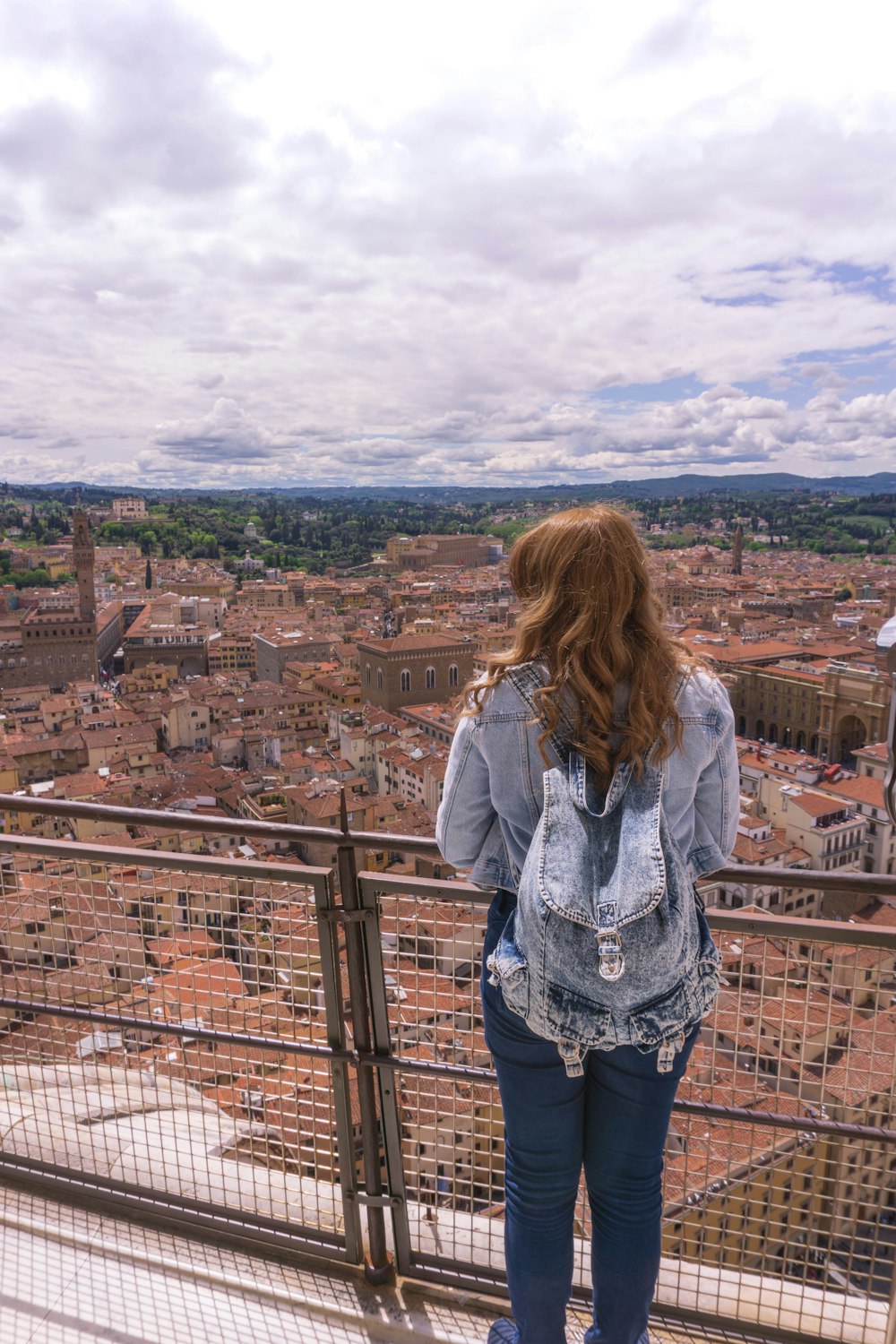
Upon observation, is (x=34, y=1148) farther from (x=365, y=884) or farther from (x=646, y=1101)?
(x=646, y=1101)

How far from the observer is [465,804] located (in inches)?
30.5

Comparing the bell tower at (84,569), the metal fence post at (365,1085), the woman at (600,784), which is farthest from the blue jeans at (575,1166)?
the bell tower at (84,569)

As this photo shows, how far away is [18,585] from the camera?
36531mm

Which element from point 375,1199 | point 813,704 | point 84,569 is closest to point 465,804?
point 375,1199

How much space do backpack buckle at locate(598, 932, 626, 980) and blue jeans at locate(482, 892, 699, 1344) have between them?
13cm

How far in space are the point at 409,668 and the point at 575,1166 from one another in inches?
846

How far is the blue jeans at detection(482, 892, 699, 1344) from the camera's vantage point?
0.76m

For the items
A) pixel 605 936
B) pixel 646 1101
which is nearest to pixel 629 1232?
pixel 646 1101

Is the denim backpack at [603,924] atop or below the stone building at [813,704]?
atop

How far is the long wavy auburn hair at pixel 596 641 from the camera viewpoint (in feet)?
2.32

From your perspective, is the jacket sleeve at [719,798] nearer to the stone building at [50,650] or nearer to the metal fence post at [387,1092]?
the metal fence post at [387,1092]

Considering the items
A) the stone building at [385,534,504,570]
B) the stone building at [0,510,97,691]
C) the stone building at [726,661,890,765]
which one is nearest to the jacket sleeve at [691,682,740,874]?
the stone building at [726,661,890,765]

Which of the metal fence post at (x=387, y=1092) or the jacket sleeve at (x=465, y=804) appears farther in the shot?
the metal fence post at (x=387, y=1092)

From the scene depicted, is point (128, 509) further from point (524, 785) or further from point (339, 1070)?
point (524, 785)
